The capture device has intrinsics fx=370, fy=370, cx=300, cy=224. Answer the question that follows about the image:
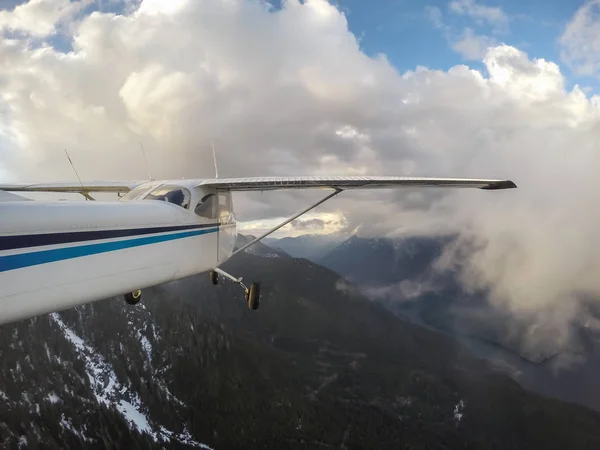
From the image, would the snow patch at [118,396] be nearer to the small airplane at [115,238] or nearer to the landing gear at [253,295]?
the landing gear at [253,295]

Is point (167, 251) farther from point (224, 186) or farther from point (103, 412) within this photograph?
point (103, 412)

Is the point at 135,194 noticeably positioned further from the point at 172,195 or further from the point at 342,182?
the point at 342,182

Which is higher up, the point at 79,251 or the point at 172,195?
the point at 172,195

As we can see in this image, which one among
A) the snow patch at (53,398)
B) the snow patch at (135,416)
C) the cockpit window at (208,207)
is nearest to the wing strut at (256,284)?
the cockpit window at (208,207)

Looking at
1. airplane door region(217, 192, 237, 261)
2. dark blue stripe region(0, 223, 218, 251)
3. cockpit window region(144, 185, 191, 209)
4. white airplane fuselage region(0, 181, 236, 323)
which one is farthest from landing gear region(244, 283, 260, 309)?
dark blue stripe region(0, 223, 218, 251)

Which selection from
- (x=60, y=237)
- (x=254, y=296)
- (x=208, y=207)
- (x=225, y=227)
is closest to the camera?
(x=60, y=237)

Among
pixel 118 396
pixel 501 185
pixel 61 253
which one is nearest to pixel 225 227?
pixel 61 253

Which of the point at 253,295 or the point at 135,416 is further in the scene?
the point at 135,416
